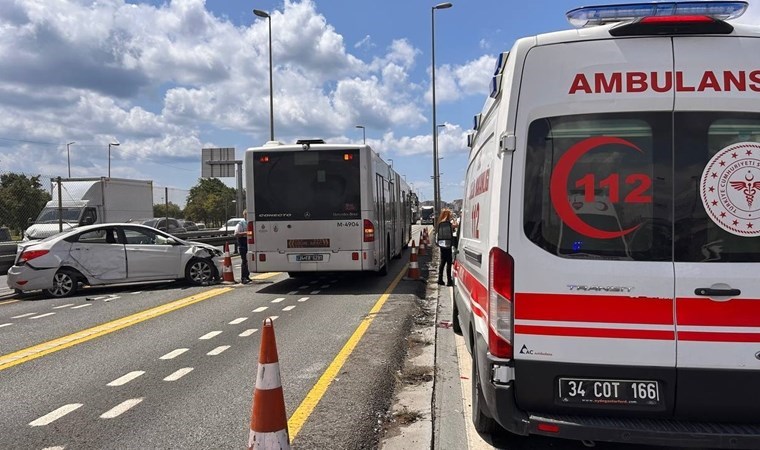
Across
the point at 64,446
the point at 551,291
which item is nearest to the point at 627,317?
the point at 551,291

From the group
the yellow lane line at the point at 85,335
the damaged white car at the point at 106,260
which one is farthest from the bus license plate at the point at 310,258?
the damaged white car at the point at 106,260

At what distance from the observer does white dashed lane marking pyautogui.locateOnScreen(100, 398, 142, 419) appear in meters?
4.65

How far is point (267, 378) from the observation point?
3316mm

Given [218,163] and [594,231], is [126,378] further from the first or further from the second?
[218,163]

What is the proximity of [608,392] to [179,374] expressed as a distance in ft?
14.2

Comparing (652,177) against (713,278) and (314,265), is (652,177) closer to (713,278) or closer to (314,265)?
(713,278)

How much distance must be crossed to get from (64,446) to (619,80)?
14.4ft

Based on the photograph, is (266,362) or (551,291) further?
(266,362)

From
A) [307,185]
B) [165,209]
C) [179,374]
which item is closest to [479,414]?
[179,374]

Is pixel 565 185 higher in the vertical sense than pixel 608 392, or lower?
higher

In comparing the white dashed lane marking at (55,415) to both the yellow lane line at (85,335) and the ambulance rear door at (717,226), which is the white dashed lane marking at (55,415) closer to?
the yellow lane line at (85,335)

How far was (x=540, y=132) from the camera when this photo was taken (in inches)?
126

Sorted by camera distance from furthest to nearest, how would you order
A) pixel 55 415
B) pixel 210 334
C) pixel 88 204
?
pixel 88 204
pixel 210 334
pixel 55 415

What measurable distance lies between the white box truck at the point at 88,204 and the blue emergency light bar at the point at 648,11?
23.7m
